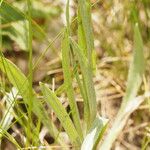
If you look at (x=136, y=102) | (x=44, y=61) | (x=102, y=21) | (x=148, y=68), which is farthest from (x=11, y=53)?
(x=136, y=102)

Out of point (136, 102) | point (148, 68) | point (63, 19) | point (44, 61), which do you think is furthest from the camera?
point (63, 19)

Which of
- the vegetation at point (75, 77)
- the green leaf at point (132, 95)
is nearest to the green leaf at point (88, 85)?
the vegetation at point (75, 77)

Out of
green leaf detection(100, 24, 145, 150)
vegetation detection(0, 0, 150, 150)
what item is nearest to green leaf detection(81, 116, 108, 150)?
vegetation detection(0, 0, 150, 150)

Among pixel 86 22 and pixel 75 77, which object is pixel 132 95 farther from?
pixel 86 22

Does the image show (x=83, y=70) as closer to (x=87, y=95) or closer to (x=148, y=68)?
(x=87, y=95)

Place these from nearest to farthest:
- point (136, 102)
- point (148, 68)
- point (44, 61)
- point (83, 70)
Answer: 1. point (83, 70)
2. point (136, 102)
3. point (148, 68)
4. point (44, 61)

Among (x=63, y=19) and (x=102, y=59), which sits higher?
(x=63, y=19)

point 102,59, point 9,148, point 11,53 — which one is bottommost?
point 9,148

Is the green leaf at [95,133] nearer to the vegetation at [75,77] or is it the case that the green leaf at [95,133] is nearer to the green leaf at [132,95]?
the vegetation at [75,77]

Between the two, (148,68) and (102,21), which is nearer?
(148,68)
